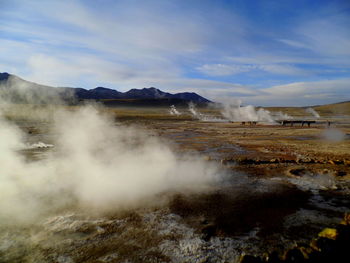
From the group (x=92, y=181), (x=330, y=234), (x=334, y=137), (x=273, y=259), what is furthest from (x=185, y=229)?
(x=334, y=137)

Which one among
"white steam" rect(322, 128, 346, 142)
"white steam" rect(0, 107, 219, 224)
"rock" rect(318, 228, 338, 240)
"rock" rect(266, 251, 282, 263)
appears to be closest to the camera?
"rock" rect(266, 251, 282, 263)

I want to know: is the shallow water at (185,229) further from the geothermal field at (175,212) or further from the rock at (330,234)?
the rock at (330,234)

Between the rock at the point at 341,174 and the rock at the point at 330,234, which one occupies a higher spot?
the rock at the point at 330,234

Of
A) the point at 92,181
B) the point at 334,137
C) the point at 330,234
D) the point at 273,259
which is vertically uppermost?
the point at 334,137

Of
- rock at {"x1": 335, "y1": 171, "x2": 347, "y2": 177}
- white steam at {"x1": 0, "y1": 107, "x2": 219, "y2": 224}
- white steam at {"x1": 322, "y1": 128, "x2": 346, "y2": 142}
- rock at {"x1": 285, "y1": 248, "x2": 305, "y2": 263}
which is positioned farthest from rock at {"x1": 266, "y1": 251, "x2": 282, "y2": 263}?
white steam at {"x1": 322, "y1": 128, "x2": 346, "y2": 142}

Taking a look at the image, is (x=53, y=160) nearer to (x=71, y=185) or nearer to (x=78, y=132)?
(x=71, y=185)

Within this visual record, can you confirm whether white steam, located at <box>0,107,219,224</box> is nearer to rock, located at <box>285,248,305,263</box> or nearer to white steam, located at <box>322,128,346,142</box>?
rock, located at <box>285,248,305,263</box>

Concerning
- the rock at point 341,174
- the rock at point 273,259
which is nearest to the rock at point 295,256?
the rock at point 273,259

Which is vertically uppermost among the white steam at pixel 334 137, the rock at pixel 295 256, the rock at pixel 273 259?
the white steam at pixel 334 137

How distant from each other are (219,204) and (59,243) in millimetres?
4369

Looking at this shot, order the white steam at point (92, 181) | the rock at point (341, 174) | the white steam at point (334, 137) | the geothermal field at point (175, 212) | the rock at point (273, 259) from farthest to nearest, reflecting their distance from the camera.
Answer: the white steam at point (334, 137) → the rock at point (341, 174) → the white steam at point (92, 181) → the geothermal field at point (175, 212) → the rock at point (273, 259)

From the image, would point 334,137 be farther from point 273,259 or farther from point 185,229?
point 273,259

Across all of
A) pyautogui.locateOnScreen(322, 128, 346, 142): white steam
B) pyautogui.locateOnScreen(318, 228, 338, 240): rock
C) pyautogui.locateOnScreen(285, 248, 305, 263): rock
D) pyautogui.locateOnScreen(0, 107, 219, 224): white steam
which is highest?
pyautogui.locateOnScreen(322, 128, 346, 142): white steam

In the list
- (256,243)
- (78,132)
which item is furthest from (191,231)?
(78,132)
